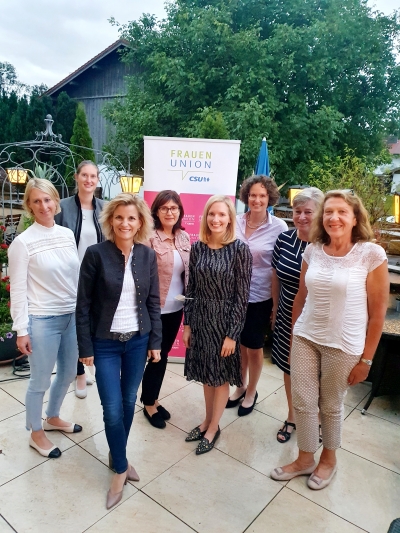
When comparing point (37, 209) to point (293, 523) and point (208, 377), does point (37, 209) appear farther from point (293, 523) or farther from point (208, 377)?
point (293, 523)

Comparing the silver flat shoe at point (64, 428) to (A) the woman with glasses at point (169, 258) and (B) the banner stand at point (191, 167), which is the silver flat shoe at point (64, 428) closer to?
(A) the woman with glasses at point (169, 258)

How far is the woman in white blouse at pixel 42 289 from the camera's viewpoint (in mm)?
1716

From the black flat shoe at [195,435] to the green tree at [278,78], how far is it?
8270 millimetres

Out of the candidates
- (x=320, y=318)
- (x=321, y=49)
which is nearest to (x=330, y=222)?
(x=320, y=318)

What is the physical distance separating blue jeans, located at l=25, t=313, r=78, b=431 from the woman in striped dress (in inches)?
48.3

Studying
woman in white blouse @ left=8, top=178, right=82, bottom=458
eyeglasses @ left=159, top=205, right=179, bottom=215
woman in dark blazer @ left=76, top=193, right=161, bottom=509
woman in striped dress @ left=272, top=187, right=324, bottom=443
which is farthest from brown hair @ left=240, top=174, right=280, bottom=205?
woman in white blouse @ left=8, top=178, right=82, bottom=458

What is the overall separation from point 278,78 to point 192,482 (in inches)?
417

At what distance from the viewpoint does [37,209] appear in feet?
5.89

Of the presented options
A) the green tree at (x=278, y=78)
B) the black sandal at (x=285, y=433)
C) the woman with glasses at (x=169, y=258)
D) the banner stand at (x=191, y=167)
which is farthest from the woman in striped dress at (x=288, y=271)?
the green tree at (x=278, y=78)

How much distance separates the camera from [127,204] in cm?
159

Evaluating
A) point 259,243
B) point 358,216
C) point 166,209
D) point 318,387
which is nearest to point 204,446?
point 318,387

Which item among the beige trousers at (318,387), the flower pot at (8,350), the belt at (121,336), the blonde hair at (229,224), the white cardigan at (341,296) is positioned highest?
the blonde hair at (229,224)

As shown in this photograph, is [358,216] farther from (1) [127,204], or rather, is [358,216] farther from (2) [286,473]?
(2) [286,473]

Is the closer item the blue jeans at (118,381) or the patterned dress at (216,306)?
the blue jeans at (118,381)
